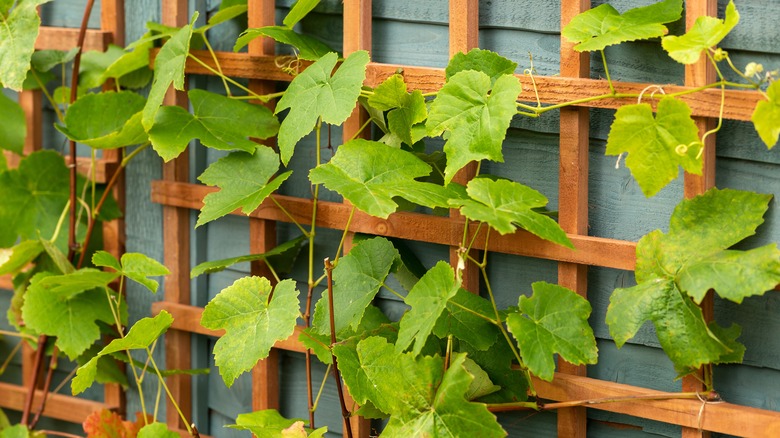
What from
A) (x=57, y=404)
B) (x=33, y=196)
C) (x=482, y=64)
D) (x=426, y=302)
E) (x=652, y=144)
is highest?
(x=482, y=64)

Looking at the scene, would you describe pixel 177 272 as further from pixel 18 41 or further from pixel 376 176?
pixel 376 176

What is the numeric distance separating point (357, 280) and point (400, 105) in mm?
307

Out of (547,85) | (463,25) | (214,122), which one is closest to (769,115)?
(547,85)

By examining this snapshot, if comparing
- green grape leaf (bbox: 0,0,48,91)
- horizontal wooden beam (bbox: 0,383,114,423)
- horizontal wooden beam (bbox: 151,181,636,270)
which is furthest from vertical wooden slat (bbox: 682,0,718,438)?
horizontal wooden beam (bbox: 0,383,114,423)

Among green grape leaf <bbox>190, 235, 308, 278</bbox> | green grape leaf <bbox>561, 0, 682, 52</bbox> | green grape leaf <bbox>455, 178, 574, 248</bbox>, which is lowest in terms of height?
green grape leaf <bbox>190, 235, 308, 278</bbox>

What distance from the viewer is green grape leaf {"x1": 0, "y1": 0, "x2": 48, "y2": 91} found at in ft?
5.88

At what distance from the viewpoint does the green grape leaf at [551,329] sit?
56.9 inches

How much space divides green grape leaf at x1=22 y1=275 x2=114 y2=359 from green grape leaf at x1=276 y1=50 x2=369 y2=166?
0.64 metres

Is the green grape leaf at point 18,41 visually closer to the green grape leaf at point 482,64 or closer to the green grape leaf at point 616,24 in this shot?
the green grape leaf at point 482,64

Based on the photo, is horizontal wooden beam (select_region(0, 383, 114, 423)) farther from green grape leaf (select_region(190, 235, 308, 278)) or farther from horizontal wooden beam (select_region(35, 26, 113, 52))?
horizontal wooden beam (select_region(35, 26, 113, 52))

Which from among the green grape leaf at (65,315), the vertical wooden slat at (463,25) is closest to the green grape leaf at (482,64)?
the vertical wooden slat at (463,25)

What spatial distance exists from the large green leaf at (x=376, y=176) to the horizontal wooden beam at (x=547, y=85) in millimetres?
162

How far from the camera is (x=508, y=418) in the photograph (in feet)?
5.73

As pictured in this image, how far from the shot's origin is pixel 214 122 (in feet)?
5.99
